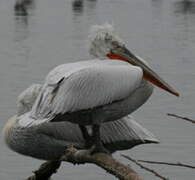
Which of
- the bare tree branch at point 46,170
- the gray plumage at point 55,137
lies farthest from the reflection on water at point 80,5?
the bare tree branch at point 46,170

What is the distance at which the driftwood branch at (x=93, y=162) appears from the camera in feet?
14.0

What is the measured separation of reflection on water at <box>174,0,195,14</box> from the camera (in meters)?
36.0

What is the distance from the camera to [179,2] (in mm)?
41594

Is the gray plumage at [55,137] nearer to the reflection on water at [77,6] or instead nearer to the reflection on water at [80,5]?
the reflection on water at [80,5]

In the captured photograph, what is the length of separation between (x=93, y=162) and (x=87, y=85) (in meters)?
0.49

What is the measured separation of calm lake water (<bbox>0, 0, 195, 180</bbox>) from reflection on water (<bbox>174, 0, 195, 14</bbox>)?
0.11 feet

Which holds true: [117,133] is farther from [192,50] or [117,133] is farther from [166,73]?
[192,50]

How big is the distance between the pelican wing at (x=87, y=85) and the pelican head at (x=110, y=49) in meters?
0.21

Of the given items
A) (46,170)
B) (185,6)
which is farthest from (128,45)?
(185,6)

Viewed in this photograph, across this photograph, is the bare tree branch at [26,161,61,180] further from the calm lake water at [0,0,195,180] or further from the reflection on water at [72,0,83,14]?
the reflection on water at [72,0,83,14]

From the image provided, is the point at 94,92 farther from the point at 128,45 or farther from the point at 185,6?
the point at 185,6

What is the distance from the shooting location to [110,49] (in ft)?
17.8

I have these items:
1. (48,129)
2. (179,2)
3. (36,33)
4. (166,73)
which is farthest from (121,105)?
(179,2)

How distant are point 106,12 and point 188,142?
23978 mm
